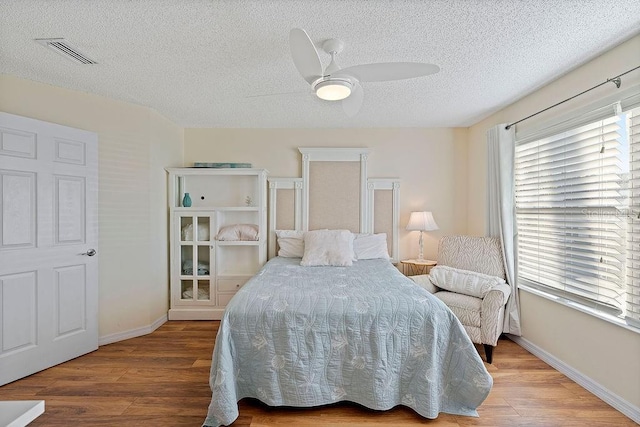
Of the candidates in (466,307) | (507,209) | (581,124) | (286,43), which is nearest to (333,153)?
(286,43)

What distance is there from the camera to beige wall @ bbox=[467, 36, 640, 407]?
1894 millimetres

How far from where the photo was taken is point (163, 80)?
8.34 feet

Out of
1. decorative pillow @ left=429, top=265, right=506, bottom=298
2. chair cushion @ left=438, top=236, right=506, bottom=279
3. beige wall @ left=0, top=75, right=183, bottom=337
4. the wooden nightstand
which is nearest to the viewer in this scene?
decorative pillow @ left=429, top=265, right=506, bottom=298

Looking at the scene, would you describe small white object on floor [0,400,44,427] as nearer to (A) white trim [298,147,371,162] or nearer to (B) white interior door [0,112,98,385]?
(B) white interior door [0,112,98,385]

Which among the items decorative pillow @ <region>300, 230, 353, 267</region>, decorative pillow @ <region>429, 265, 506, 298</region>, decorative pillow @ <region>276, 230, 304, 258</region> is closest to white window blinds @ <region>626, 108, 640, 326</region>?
decorative pillow @ <region>429, 265, 506, 298</region>

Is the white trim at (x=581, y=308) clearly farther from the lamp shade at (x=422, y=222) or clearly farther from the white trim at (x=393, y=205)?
the white trim at (x=393, y=205)

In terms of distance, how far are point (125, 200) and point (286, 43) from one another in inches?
92.8

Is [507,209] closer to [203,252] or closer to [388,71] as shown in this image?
[388,71]

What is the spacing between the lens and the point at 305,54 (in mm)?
1634

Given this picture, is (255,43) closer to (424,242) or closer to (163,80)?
(163,80)

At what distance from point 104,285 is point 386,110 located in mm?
3455

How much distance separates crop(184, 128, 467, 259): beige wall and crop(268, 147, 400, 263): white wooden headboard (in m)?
0.13

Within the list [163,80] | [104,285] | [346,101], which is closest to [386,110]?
[346,101]

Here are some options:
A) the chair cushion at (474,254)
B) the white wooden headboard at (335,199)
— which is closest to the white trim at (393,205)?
the white wooden headboard at (335,199)
